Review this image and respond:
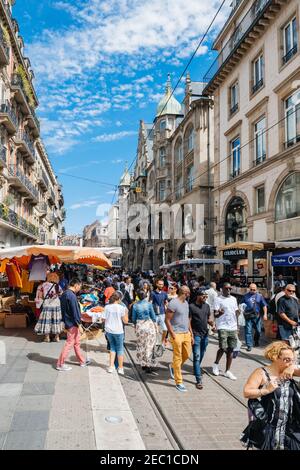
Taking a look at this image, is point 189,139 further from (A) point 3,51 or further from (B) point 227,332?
(B) point 227,332

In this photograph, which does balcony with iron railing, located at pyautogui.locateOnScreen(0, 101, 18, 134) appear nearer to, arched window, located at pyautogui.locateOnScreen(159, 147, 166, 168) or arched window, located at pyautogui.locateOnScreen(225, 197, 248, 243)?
arched window, located at pyautogui.locateOnScreen(225, 197, 248, 243)

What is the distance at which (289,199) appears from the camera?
59.5ft

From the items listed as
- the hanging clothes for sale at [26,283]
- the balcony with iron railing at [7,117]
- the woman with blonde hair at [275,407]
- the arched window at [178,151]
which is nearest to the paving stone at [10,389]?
the woman with blonde hair at [275,407]

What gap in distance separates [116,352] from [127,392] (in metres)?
1.18

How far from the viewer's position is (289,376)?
335cm

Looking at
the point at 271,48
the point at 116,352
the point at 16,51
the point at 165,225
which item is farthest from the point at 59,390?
the point at 165,225

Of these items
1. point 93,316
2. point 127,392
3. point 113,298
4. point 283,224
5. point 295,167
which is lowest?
point 127,392

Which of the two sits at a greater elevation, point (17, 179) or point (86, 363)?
point (17, 179)

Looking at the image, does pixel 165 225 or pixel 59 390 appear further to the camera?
pixel 165 225

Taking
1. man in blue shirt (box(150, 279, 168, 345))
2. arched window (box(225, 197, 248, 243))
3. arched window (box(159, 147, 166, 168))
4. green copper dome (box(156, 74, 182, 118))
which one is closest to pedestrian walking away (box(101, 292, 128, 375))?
man in blue shirt (box(150, 279, 168, 345))

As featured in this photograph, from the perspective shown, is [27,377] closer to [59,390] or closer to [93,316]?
[59,390]

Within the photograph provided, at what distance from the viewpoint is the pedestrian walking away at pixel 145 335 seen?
7.33m

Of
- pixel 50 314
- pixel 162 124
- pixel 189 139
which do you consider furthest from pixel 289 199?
pixel 162 124

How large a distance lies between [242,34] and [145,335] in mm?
21478
